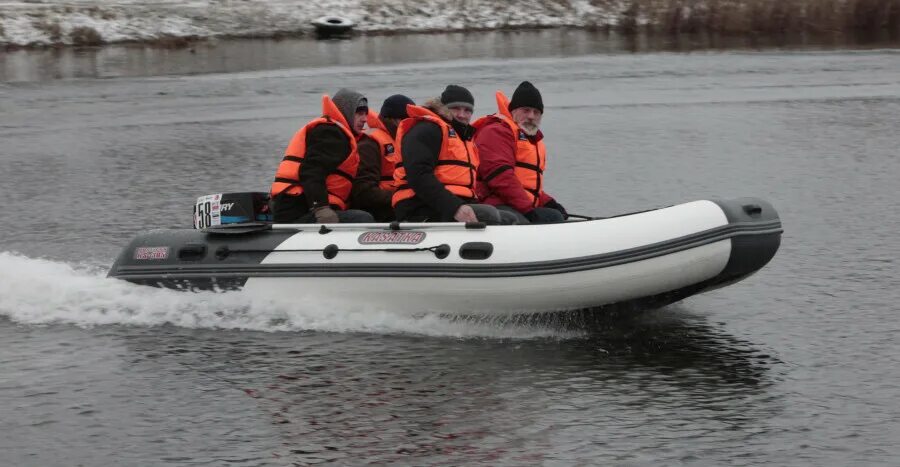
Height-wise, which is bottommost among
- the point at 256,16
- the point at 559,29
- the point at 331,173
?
the point at 331,173

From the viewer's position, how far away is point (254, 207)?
28.1ft

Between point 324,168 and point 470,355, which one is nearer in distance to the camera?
point 470,355

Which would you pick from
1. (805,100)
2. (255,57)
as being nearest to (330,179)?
(805,100)

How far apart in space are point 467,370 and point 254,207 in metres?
2.13

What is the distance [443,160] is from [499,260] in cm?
74

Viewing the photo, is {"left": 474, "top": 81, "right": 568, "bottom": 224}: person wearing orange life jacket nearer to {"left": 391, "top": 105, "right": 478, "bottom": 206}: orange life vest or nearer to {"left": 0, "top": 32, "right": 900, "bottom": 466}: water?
{"left": 391, "top": 105, "right": 478, "bottom": 206}: orange life vest

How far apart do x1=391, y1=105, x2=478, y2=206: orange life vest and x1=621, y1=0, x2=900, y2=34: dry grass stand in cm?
2169

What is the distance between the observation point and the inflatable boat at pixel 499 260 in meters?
7.45

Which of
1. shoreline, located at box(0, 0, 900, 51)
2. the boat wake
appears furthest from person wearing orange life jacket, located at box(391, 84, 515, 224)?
shoreline, located at box(0, 0, 900, 51)

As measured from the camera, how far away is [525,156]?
322 inches

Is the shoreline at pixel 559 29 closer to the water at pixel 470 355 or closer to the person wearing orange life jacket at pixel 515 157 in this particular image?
the water at pixel 470 355

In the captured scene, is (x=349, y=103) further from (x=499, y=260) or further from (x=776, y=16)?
(x=776, y=16)

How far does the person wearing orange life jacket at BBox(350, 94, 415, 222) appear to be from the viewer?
8.52 metres

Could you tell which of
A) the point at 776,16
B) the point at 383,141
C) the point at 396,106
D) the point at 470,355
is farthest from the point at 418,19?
the point at 470,355
